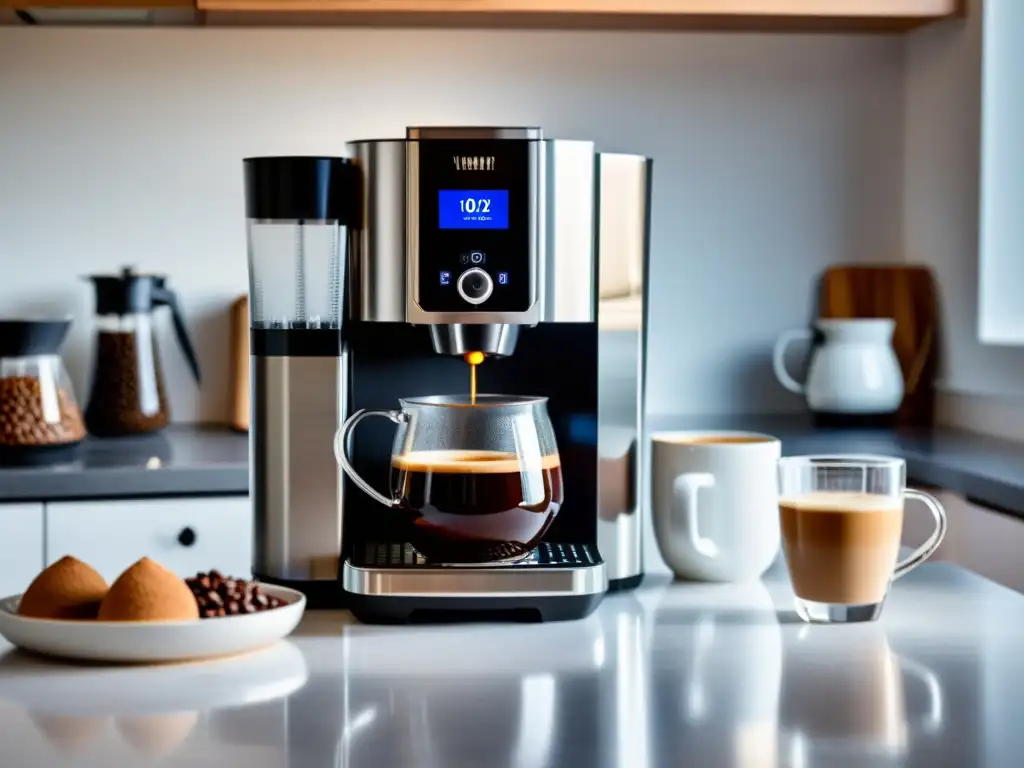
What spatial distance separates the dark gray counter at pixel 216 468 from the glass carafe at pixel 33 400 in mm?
50

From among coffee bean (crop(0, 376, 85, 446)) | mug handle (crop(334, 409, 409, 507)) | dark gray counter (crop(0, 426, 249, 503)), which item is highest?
mug handle (crop(334, 409, 409, 507))

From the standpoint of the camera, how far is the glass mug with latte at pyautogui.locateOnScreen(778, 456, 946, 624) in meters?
0.95

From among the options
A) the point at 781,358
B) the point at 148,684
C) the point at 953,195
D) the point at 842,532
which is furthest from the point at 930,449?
the point at 148,684

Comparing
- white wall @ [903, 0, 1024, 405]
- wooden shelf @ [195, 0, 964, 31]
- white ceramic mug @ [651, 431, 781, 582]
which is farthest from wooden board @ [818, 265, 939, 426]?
white ceramic mug @ [651, 431, 781, 582]

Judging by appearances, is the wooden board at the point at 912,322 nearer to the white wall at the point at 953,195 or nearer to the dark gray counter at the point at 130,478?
the white wall at the point at 953,195

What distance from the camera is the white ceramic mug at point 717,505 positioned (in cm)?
108

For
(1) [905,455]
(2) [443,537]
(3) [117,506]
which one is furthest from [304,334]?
(1) [905,455]

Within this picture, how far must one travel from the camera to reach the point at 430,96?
93.5 inches

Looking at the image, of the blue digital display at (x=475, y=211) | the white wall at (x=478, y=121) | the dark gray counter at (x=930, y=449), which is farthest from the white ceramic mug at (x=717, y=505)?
the white wall at (x=478, y=121)

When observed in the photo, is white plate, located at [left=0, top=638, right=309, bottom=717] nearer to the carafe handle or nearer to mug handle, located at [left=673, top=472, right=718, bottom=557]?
mug handle, located at [left=673, top=472, right=718, bottom=557]

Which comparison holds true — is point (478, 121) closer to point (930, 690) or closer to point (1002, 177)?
point (1002, 177)

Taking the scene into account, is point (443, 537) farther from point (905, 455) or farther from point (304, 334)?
point (905, 455)

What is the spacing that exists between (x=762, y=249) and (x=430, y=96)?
0.67m

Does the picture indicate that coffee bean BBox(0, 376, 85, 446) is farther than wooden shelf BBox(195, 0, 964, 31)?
No
